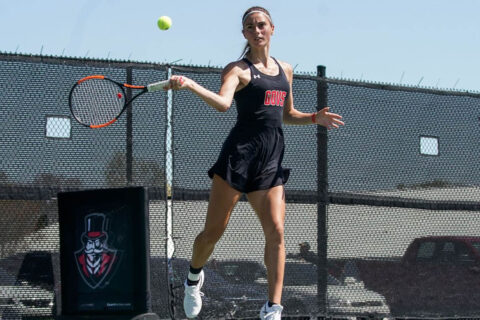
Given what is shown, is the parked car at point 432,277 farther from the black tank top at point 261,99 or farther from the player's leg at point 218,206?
the black tank top at point 261,99

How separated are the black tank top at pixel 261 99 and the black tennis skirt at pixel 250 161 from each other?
0.18 ft

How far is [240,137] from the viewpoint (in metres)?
5.16

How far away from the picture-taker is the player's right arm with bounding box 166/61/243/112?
4422mm

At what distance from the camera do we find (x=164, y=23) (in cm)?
686

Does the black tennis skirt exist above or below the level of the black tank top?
below

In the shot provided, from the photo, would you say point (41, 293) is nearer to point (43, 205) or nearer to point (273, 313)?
point (43, 205)

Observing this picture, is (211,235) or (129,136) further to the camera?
(129,136)

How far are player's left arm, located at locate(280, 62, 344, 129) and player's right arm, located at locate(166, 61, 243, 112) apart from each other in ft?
1.70

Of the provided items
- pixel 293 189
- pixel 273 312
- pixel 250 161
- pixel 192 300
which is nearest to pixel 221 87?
pixel 250 161

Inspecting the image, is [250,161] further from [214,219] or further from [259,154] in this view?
[214,219]

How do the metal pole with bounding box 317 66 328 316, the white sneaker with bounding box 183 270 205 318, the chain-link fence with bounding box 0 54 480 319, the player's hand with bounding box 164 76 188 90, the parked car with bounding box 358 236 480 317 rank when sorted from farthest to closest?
the parked car with bounding box 358 236 480 317
the metal pole with bounding box 317 66 328 316
the chain-link fence with bounding box 0 54 480 319
the white sneaker with bounding box 183 270 205 318
the player's hand with bounding box 164 76 188 90

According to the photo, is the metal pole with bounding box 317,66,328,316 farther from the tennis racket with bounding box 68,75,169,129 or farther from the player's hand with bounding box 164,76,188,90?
the player's hand with bounding box 164,76,188,90

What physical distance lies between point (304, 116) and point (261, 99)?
516 mm

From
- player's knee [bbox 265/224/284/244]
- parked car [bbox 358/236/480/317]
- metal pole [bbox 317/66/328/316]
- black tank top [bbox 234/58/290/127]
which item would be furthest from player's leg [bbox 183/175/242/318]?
parked car [bbox 358/236/480/317]
